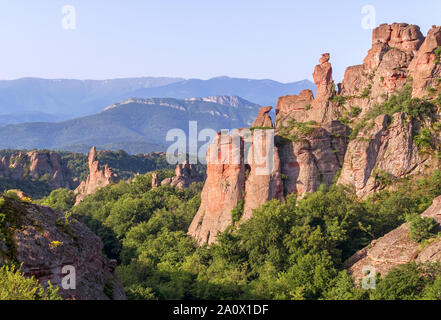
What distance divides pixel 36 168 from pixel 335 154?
10183 centimetres

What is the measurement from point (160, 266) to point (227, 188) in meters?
10.4

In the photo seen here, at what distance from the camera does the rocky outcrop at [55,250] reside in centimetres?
2680

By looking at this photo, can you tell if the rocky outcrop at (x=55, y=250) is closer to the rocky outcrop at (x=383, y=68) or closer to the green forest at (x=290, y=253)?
the green forest at (x=290, y=253)

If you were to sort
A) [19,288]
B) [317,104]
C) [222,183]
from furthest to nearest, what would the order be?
[317,104]
[222,183]
[19,288]

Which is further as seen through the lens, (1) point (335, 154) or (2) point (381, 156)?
(1) point (335, 154)

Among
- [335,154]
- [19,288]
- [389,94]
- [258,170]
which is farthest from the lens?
[389,94]

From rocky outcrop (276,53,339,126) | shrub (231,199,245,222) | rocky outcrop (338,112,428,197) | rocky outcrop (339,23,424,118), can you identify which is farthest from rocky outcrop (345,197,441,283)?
rocky outcrop (276,53,339,126)

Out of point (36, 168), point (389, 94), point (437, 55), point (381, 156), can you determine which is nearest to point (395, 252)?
point (381, 156)

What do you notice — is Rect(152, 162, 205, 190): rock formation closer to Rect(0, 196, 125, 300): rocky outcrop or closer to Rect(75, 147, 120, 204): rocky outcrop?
Rect(75, 147, 120, 204): rocky outcrop

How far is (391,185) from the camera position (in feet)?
171

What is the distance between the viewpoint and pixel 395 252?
127ft

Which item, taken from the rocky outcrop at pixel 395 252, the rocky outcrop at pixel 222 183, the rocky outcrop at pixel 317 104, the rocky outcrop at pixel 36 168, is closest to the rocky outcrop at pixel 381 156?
the rocky outcrop at pixel 317 104

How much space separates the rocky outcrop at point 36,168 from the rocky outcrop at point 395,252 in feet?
351

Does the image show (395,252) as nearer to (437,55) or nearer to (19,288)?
(19,288)
